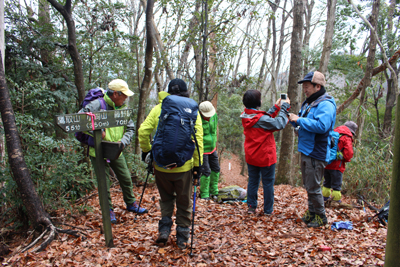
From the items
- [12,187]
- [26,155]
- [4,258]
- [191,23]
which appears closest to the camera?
[4,258]

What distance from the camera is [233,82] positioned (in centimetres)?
854

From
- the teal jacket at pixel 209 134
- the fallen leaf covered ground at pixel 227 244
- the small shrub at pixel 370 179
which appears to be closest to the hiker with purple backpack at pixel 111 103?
the fallen leaf covered ground at pixel 227 244

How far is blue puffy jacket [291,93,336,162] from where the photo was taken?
3.61 meters

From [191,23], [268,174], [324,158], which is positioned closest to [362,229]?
[324,158]

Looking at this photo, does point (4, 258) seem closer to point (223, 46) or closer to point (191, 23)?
point (223, 46)

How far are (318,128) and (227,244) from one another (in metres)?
2.14

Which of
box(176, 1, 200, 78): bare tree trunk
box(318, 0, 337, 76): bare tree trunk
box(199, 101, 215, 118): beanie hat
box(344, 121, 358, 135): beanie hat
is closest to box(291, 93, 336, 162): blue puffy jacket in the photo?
box(199, 101, 215, 118): beanie hat

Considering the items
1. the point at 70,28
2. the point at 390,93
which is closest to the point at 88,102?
the point at 70,28

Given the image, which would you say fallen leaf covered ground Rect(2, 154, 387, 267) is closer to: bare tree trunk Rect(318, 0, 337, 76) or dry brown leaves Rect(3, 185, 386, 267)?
dry brown leaves Rect(3, 185, 386, 267)

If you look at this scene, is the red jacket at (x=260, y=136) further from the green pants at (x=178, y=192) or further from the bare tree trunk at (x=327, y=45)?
the bare tree trunk at (x=327, y=45)

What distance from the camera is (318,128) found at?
11.8 ft

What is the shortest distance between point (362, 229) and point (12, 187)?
5.14 metres

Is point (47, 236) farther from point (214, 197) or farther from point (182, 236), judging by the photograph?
point (214, 197)

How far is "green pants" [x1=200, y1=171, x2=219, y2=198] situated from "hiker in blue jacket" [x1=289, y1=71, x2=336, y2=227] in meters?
2.36
